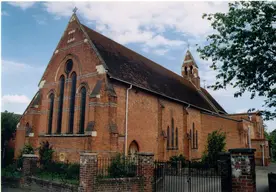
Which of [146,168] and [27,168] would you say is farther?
[27,168]

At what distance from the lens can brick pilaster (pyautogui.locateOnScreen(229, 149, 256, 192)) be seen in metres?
6.59

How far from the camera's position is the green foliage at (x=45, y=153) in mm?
18312

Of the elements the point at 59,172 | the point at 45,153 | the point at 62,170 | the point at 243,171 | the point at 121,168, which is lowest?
the point at 59,172

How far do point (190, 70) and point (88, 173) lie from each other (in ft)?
100.0

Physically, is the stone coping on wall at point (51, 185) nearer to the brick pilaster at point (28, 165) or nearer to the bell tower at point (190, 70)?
the brick pilaster at point (28, 165)

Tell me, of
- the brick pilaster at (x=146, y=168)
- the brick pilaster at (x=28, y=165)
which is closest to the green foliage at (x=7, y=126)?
the brick pilaster at (x=28, y=165)

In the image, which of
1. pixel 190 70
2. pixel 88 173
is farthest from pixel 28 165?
pixel 190 70

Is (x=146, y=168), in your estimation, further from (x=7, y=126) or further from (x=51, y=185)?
(x=7, y=126)

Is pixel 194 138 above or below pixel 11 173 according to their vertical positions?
above

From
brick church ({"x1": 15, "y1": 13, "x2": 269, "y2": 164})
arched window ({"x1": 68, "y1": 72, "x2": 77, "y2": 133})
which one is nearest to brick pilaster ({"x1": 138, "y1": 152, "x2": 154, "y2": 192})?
brick church ({"x1": 15, "y1": 13, "x2": 269, "y2": 164})

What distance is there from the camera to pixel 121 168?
14.6 metres

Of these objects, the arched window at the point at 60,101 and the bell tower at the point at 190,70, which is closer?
the arched window at the point at 60,101

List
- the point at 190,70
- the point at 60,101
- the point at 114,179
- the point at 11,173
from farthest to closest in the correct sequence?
1. the point at 190,70
2. the point at 60,101
3. the point at 11,173
4. the point at 114,179

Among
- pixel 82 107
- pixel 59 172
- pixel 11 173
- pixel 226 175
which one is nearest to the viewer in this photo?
pixel 226 175
